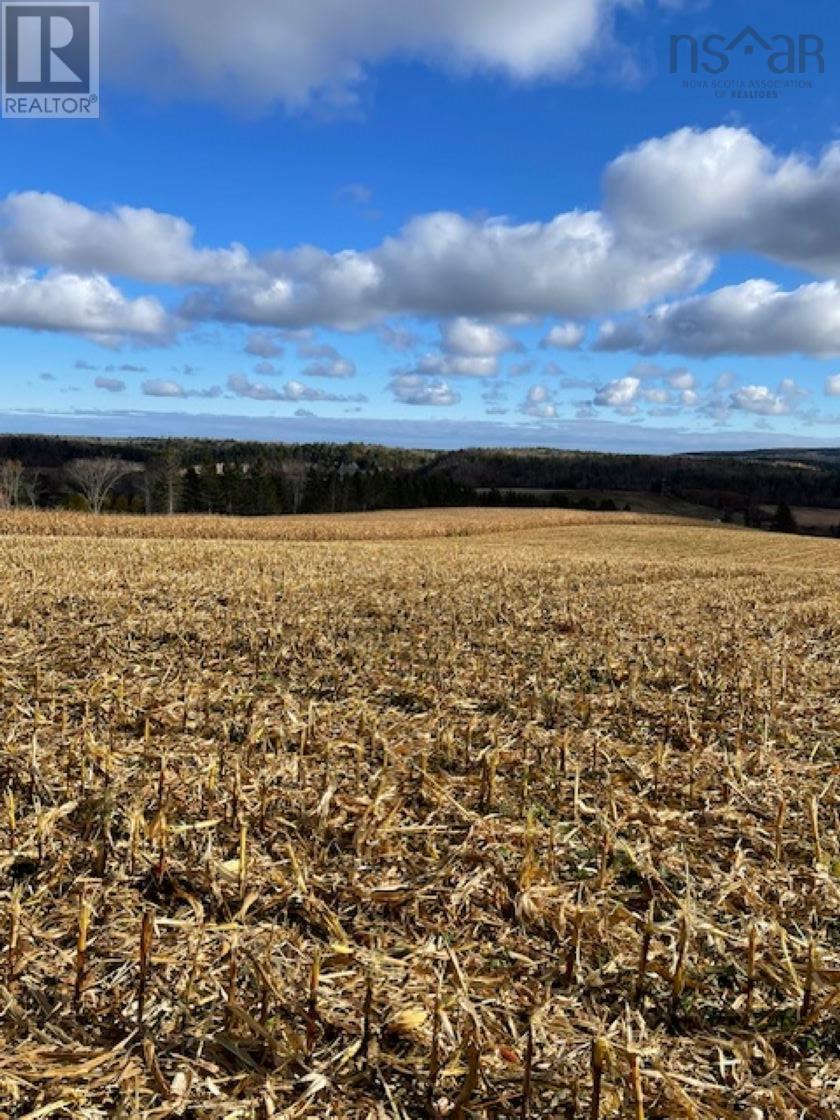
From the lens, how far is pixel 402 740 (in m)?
6.44

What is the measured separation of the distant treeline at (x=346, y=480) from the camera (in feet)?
322

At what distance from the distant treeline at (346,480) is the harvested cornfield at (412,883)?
8006 cm

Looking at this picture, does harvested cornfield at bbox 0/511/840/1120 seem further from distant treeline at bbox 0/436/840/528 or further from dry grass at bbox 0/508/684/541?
distant treeline at bbox 0/436/840/528

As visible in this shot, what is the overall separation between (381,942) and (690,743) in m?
4.15

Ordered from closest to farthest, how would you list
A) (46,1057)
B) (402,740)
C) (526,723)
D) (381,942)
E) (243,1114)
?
(243,1114), (46,1057), (381,942), (402,740), (526,723)

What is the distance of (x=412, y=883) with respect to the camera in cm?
424

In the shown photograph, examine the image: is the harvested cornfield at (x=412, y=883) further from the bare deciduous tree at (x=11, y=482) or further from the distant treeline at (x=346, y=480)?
the bare deciduous tree at (x=11, y=482)

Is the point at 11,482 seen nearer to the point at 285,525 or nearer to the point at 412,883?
the point at 285,525

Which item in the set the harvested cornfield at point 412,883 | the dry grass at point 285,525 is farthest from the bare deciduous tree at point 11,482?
the harvested cornfield at point 412,883

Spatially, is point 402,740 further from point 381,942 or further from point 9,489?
point 9,489

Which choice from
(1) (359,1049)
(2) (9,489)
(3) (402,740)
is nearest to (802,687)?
(3) (402,740)

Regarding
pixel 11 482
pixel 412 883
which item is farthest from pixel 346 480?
pixel 412 883

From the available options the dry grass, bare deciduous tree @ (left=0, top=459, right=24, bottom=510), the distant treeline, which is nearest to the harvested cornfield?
the dry grass

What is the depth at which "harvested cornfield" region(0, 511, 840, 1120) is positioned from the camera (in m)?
2.93
